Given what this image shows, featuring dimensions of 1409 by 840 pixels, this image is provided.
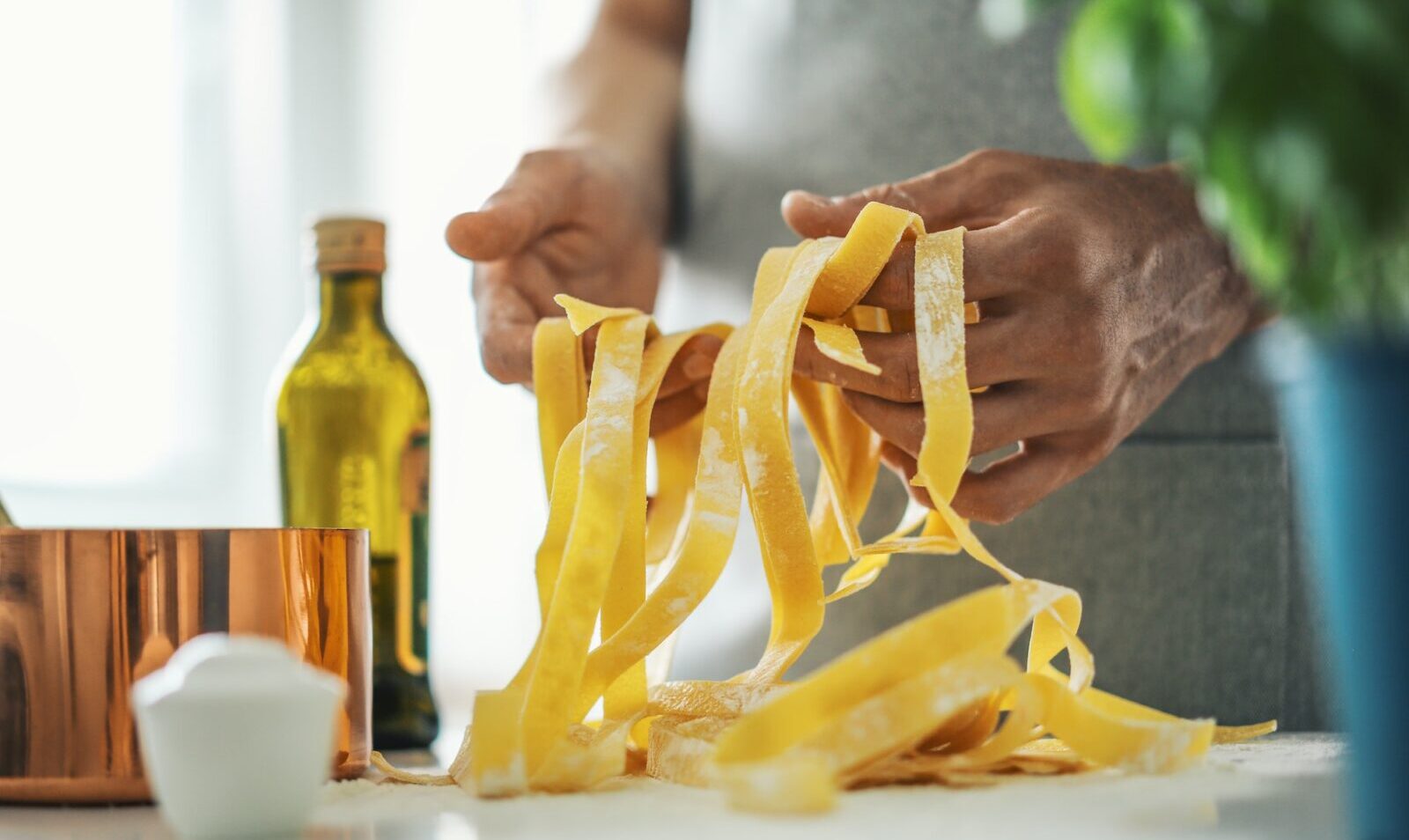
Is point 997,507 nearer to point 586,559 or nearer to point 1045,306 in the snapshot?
point 1045,306

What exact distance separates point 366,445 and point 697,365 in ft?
0.84

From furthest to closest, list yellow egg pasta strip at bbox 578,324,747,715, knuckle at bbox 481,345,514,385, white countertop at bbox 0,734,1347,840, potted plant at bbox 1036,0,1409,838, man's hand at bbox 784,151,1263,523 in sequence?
knuckle at bbox 481,345,514,385
man's hand at bbox 784,151,1263,523
yellow egg pasta strip at bbox 578,324,747,715
white countertop at bbox 0,734,1347,840
potted plant at bbox 1036,0,1409,838

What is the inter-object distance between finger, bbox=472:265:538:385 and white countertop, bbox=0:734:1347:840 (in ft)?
0.84

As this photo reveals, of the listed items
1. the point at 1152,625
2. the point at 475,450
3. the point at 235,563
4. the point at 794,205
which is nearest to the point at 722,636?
the point at 1152,625

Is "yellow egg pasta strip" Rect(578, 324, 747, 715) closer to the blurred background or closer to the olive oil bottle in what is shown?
the olive oil bottle

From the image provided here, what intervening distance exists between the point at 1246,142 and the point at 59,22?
1.77 metres

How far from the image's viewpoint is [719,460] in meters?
0.49

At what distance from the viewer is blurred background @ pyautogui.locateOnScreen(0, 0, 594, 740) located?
1633mm

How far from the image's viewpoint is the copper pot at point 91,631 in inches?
16.6

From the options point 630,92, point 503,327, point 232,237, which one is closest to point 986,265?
point 503,327

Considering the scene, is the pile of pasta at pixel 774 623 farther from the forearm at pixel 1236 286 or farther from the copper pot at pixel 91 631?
the forearm at pixel 1236 286

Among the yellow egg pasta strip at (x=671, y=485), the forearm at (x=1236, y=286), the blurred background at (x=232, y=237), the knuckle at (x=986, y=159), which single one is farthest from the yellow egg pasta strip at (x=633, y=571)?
the blurred background at (x=232, y=237)

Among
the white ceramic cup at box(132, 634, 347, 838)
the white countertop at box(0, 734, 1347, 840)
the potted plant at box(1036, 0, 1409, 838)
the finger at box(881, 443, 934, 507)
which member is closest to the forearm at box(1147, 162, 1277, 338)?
the finger at box(881, 443, 934, 507)

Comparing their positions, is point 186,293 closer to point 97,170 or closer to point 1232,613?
point 97,170
